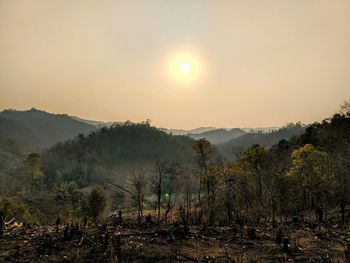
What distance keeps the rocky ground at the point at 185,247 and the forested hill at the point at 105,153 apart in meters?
106

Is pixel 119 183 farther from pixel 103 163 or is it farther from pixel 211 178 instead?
pixel 211 178

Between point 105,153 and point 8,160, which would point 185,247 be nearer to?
point 105,153

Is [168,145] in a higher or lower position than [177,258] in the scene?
higher

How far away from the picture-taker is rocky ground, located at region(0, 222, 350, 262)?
15.6 metres

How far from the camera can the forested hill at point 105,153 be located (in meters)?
133

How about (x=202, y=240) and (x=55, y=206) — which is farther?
(x=55, y=206)

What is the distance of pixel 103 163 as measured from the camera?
161m

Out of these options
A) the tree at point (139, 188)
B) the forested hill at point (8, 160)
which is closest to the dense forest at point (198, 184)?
the tree at point (139, 188)

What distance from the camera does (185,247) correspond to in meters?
17.6

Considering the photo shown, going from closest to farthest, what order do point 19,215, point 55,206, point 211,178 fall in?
point 211,178 < point 19,215 < point 55,206

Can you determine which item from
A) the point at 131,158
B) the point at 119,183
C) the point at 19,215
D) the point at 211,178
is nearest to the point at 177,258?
the point at 211,178

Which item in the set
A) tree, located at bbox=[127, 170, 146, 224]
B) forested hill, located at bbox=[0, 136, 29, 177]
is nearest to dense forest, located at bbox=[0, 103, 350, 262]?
tree, located at bbox=[127, 170, 146, 224]

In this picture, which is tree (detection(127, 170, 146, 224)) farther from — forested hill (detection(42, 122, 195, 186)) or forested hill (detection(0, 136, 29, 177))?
forested hill (detection(0, 136, 29, 177))

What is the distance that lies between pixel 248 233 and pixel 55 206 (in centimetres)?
6800
